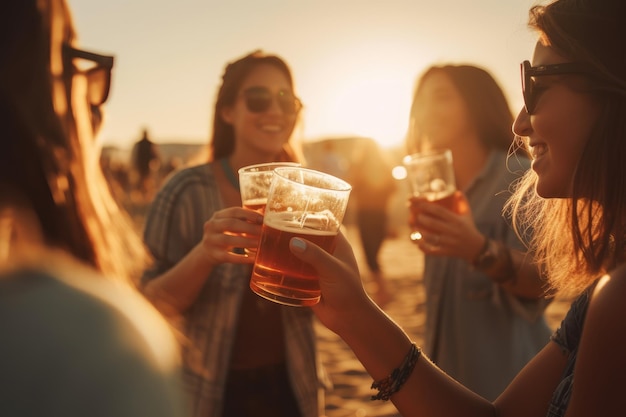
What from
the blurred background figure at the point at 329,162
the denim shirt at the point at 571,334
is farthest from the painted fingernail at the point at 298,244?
the blurred background figure at the point at 329,162

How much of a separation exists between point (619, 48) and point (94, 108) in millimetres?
1449

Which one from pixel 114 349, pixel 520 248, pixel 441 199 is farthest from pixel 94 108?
pixel 520 248

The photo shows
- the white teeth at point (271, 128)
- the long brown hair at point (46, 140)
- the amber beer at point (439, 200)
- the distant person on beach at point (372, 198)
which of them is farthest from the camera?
the distant person on beach at point (372, 198)

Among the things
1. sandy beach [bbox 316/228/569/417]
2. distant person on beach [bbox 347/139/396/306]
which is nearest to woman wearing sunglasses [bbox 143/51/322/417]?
sandy beach [bbox 316/228/569/417]

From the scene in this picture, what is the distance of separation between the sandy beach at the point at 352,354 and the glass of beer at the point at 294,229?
353cm

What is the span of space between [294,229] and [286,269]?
12 centimetres

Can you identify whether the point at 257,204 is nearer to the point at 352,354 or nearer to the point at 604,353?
the point at 604,353

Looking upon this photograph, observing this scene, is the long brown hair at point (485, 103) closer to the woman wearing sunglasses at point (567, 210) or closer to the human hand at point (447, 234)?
the human hand at point (447, 234)

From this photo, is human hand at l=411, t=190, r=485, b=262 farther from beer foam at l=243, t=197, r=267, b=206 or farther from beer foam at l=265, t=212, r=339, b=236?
beer foam at l=265, t=212, r=339, b=236

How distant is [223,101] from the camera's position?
10.8 ft

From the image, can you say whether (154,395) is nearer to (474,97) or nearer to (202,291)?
(202,291)

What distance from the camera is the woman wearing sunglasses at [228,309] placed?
265 centimetres

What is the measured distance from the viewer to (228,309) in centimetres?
273

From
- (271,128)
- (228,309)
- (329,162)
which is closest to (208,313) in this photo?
(228,309)
